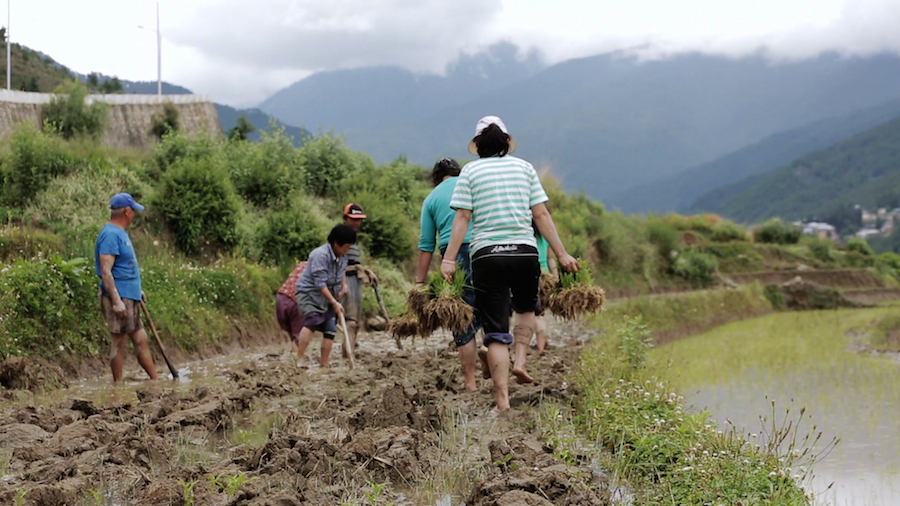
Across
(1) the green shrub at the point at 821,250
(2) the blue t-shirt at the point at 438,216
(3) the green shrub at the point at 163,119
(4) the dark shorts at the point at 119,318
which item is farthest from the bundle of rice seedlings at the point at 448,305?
(3) the green shrub at the point at 163,119

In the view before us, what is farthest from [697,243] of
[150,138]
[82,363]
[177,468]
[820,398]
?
[177,468]

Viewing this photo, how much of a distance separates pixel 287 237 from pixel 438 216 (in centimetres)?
962

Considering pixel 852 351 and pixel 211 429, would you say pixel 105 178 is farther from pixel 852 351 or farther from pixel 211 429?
pixel 852 351

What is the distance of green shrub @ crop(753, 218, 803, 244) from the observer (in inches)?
1713

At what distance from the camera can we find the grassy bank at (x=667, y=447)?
192 inches

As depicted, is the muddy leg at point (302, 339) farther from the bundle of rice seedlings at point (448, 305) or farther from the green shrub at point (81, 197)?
the green shrub at point (81, 197)

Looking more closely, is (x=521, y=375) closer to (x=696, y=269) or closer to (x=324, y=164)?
(x=324, y=164)

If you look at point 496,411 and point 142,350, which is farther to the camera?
point 142,350

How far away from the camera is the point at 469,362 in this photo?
8039mm

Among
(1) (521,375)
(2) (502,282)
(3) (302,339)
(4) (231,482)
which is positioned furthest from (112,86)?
(4) (231,482)

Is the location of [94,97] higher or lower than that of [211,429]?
higher

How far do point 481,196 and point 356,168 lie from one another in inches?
726

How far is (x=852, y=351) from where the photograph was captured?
16734mm

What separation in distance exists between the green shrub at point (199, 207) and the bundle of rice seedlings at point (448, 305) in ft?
31.6
